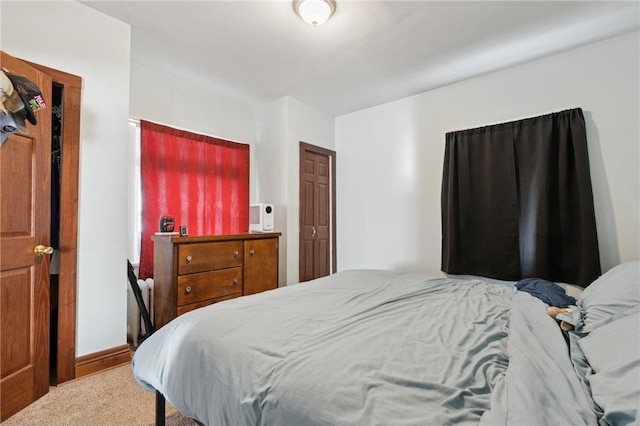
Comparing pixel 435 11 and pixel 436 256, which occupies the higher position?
pixel 435 11

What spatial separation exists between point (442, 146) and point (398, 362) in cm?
299

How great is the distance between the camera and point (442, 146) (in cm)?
338

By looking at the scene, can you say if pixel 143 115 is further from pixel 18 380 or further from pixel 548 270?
pixel 548 270

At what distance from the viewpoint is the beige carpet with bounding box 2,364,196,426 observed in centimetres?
158

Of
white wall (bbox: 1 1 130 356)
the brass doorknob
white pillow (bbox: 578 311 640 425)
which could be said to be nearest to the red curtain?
white wall (bbox: 1 1 130 356)

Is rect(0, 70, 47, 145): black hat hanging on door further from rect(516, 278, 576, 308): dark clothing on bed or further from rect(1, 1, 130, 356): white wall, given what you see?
rect(516, 278, 576, 308): dark clothing on bed

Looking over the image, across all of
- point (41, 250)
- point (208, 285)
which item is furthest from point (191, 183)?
point (41, 250)

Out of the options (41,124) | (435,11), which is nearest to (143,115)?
(41,124)

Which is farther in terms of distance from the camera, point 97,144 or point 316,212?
point 316,212

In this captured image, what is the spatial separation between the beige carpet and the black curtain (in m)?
2.79

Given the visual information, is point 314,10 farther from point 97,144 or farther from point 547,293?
point 547,293

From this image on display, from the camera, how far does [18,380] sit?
1.68m

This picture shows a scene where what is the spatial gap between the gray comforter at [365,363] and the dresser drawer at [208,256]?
1.13 metres

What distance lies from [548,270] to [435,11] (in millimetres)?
2331
